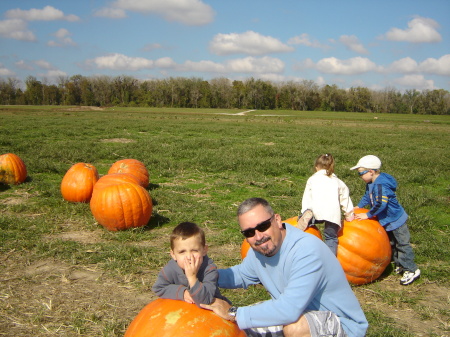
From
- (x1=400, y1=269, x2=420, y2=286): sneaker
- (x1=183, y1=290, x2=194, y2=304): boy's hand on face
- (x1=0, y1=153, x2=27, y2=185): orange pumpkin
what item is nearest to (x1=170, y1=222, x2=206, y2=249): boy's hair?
(x1=183, y1=290, x2=194, y2=304): boy's hand on face

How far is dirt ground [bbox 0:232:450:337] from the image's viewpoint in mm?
4039

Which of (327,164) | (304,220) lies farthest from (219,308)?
(327,164)

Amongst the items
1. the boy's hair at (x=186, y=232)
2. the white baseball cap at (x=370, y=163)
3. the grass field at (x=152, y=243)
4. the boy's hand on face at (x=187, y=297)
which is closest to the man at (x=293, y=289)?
the boy's hand on face at (x=187, y=297)

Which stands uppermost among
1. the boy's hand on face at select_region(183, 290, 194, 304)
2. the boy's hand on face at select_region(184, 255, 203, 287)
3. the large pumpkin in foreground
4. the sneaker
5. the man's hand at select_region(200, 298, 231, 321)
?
the boy's hand on face at select_region(184, 255, 203, 287)

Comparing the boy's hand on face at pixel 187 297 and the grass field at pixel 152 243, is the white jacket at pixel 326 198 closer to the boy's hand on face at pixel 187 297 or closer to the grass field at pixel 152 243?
the grass field at pixel 152 243

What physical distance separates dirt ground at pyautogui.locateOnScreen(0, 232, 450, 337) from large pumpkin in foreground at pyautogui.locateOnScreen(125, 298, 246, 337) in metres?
1.14

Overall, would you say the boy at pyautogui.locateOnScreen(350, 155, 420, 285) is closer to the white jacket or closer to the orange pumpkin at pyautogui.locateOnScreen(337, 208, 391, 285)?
the orange pumpkin at pyautogui.locateOnScreen(337, 208, 391, 285)

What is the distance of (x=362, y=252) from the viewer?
17.1ft

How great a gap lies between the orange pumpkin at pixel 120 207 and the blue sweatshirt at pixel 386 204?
12.2ft

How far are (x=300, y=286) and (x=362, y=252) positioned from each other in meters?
2.81

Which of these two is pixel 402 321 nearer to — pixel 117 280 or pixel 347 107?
pixel 117 280

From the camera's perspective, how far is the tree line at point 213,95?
11125 centimetres

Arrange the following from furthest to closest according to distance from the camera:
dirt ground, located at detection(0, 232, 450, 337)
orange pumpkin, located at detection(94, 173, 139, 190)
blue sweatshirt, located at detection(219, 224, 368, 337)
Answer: orange pumpkin, located at detection(94, 173, 139, 190) < dirt ground, located at detection(0, 232, 450, 337) < blue sweatshirt, located at detection(219, 224, 368, 337)

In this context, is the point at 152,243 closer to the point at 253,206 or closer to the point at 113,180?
the point at 113,180
